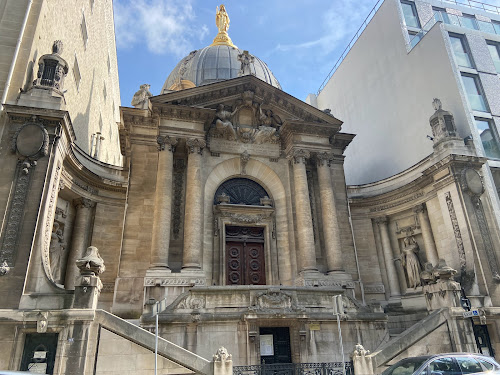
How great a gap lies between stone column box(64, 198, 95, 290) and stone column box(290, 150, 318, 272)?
11560 mm

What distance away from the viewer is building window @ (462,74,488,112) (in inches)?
907

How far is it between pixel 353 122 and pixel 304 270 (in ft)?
68.9

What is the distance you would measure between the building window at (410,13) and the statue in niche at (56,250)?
28.9 metres

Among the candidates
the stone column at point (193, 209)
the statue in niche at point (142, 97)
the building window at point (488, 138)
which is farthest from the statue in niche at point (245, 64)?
the building window at point (488, 138)

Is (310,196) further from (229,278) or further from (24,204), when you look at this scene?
(24,204)

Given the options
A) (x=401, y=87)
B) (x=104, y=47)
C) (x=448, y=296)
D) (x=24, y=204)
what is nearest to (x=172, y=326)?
(x=24, y=204)

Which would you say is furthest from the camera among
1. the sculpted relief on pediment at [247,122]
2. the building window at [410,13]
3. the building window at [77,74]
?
the building window at [410,13]

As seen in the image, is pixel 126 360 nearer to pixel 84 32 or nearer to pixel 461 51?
pixel 84 32

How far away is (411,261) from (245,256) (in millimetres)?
10343

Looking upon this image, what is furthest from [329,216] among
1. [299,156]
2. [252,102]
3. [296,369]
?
[296,369]

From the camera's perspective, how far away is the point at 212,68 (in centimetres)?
3509

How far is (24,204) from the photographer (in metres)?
13.8

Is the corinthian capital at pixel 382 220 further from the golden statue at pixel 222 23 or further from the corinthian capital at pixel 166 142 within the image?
the golden statue at pixel 222 23

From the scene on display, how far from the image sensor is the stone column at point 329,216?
19.6 metres
